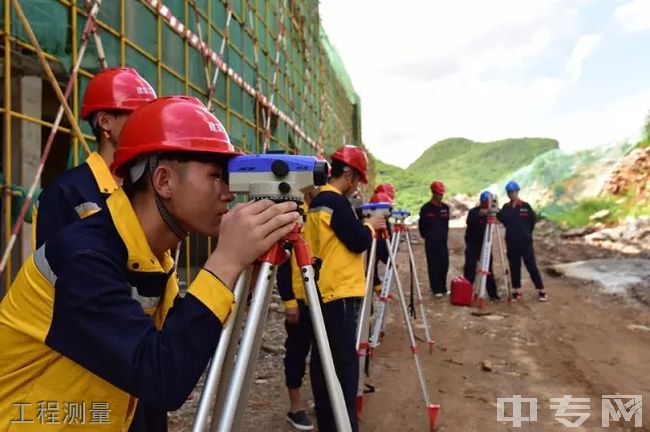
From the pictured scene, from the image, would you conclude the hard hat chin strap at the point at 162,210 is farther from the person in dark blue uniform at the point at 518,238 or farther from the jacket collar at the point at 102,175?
the person in dark blue uniform at the point at 518,238

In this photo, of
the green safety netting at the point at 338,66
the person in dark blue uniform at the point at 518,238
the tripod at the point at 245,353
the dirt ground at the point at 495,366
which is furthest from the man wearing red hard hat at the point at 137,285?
the green safety netting at the point at 338,66

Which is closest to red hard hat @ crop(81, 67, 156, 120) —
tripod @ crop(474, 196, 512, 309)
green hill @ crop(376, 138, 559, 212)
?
tripod @ crop(474, 196, 512, 309)

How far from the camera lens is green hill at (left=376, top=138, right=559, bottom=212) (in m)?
55.4

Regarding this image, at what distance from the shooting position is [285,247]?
140cm

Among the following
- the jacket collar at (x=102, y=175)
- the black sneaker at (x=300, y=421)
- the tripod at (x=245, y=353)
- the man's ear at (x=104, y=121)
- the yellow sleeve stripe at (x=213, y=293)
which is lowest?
the black sneaker at (x=300, y=421)

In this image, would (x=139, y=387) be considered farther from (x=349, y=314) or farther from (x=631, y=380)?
(x=631, y=380)

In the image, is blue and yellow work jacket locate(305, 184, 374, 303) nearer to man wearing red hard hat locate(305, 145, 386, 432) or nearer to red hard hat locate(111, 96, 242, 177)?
man wearing red hard hat locate(305, 145, 386, 432)

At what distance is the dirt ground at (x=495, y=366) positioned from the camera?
379cm

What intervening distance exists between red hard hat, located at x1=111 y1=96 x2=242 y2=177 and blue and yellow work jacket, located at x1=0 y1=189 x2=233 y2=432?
149 millimetres

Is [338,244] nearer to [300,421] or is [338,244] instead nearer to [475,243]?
[300,421]

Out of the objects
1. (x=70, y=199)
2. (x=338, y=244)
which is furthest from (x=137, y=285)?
(x=338, y=244)

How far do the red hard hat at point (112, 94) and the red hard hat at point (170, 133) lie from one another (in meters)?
1.22

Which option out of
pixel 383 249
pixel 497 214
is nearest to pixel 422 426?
pixel 383 249

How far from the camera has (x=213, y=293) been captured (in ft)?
3.28
